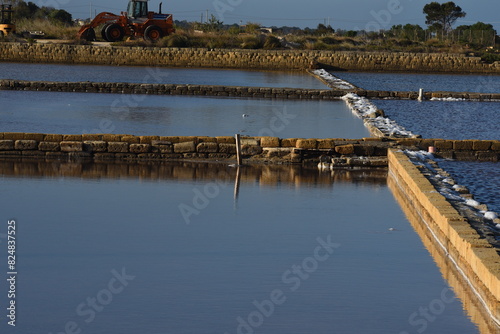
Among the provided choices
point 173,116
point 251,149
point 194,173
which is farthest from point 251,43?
point 194,173

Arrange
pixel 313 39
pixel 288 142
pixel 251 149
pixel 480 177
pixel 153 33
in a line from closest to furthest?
pixel 480 177, pixel 251 149, pixel 288 142, pixel 153 33, pixel 313 39

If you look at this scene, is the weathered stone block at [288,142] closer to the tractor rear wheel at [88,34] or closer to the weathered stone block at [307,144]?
the weathered stone block at [307,144]

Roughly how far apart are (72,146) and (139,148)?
822 millimetres

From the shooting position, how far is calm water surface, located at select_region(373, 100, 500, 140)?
1588 centimetres

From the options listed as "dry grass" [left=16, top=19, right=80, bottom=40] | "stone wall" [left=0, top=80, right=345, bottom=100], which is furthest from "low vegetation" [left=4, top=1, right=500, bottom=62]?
"stone wall" [left=0, top=80, right=345, bottom=100]

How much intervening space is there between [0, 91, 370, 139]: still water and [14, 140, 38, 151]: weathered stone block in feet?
6.55

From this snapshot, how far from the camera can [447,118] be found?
61.2ft

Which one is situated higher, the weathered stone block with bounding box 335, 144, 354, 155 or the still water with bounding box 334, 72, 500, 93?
the still water with bounding box 334, 72, 500, 93

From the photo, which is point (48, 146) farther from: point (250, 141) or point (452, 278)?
point (452, 278)

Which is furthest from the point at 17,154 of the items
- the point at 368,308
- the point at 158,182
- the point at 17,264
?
the point at 368,308

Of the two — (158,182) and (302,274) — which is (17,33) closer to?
(158,182)

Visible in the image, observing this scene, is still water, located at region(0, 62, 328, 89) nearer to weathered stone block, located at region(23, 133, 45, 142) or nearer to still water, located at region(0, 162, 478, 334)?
weathered stone block, located at region(23, 133, 45, 142)

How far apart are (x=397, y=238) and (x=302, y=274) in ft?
4.94

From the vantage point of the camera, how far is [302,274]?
5.93m
